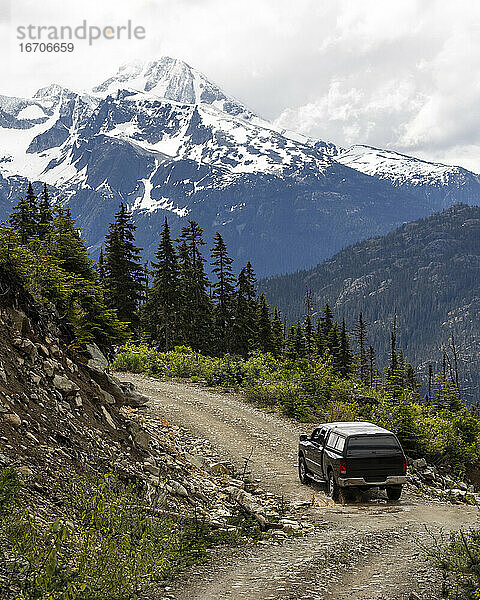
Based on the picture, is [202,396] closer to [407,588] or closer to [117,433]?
[117,433]

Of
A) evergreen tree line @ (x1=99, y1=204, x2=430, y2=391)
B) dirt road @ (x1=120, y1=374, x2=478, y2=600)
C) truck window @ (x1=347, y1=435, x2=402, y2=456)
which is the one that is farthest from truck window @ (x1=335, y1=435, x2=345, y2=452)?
evergreen tree line @ (x1=99, y1=204, x2=430, y2=391)

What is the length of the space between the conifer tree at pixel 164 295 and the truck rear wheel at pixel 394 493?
38.3 metres

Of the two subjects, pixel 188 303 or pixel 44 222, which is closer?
pixel 44 222

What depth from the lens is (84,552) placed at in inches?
269

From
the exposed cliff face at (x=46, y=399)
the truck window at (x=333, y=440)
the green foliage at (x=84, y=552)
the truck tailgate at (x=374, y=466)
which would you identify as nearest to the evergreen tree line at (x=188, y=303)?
the truck window at (x=333, y=440)

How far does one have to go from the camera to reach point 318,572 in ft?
27.9

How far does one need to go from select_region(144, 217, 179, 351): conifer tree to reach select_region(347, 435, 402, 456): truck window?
126 ft

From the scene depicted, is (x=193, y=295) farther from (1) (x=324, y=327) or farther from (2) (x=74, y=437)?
(2) (x=74, y=437)

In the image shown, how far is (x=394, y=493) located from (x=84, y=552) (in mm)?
9948

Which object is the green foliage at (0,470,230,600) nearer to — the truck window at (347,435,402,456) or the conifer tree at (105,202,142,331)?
the truck window at (347,435,402,456)

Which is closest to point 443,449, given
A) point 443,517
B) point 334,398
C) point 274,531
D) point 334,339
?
point 334,398

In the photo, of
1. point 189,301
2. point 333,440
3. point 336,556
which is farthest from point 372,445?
point 189,301

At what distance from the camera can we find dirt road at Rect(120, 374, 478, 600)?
780cm

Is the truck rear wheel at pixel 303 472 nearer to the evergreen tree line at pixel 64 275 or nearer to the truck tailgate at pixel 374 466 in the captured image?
the truck tailgate at pixel 374 466
